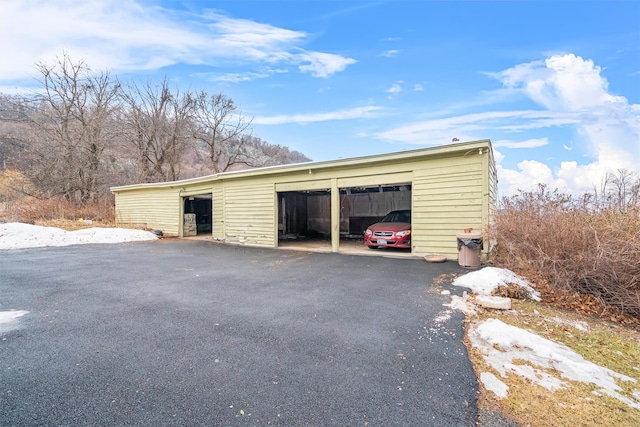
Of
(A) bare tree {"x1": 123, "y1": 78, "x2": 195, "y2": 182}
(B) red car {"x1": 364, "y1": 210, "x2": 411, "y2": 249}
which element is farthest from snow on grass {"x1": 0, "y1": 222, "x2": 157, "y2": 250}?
(A) bare tree {"x1": 123, "y1": 78, "x2": 195, "y2": 182}

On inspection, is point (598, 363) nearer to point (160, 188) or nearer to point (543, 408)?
point (543, 408)

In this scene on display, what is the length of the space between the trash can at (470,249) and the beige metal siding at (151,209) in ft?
44.6

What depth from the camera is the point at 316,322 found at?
3635 mm

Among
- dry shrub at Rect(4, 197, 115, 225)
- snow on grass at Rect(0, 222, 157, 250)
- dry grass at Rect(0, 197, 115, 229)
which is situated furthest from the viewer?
dry shrub at Rect(4, 197, 115, 225)

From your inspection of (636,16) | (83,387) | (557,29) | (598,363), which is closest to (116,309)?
(83,387)

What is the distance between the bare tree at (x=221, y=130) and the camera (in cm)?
2566

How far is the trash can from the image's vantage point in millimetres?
6562

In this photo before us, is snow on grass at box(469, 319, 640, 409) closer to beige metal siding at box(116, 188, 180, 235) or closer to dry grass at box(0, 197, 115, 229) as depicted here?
beige metal siding at box(116, 188, 180, 235)

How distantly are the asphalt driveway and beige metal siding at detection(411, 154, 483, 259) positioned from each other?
252 cm

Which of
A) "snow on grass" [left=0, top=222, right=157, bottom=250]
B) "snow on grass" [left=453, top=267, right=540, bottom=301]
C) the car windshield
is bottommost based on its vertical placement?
"snow on grass" [left=453, top=267, right=540, bottom=301]

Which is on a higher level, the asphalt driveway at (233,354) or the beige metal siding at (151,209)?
the beige metal siding at (151,209)

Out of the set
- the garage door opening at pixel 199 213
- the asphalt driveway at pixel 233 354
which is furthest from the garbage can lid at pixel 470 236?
the garage door opening at pixel 199 213

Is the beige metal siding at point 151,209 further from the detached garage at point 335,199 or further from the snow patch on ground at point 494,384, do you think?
the snow patch on ground at point 494,384


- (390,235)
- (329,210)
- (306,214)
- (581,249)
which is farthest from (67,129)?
(581,249)
